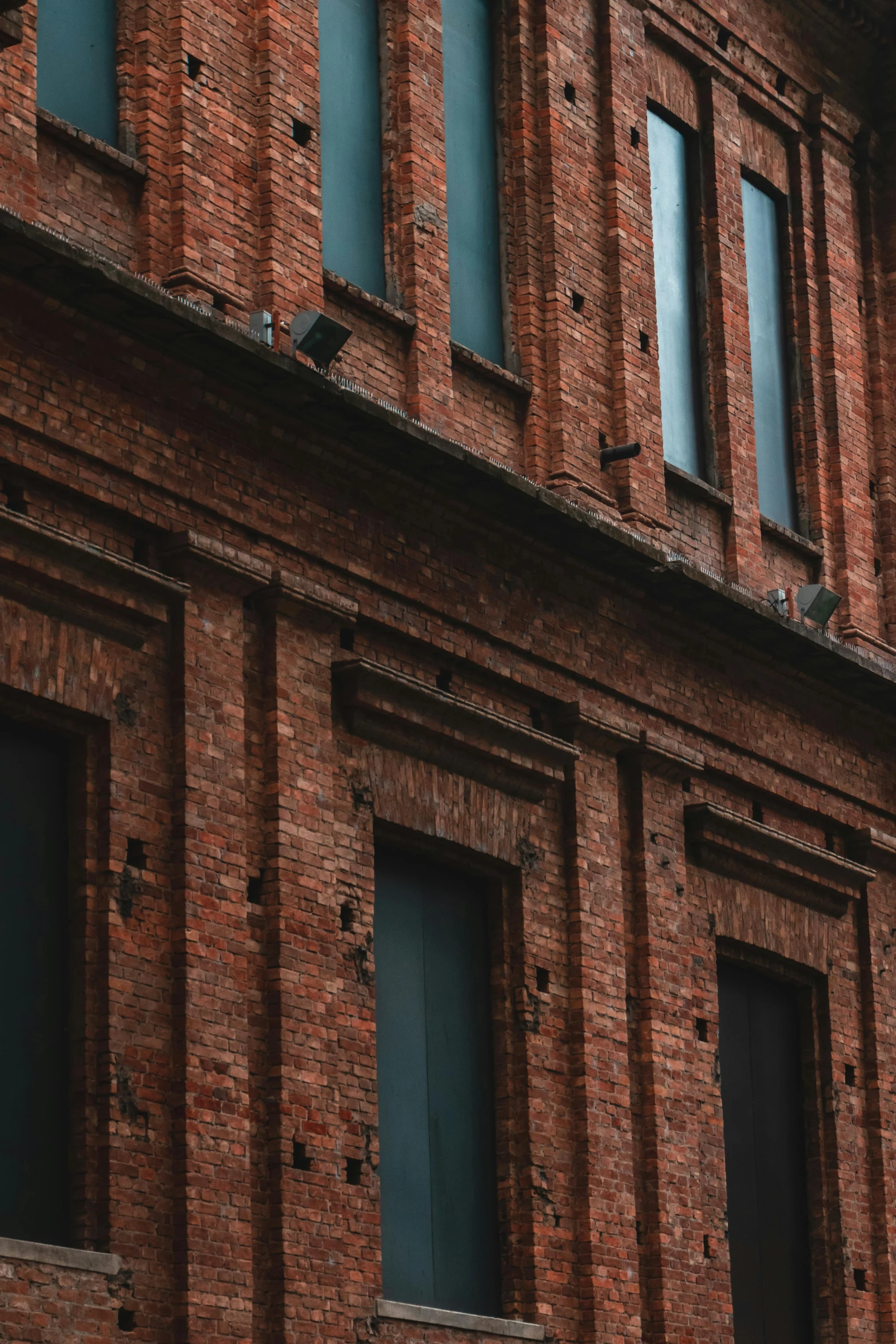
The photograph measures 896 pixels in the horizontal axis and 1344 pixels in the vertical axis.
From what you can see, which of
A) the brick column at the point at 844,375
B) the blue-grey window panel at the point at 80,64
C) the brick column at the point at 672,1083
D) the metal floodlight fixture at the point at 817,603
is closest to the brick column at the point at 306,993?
the blue-grey window panel at the point at 80,64

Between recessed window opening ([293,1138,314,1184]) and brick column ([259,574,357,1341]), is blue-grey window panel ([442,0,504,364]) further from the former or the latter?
recessed window opening ([293,1138,314,1184])

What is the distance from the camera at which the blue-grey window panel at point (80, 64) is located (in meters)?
16.0

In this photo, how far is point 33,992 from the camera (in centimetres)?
1435

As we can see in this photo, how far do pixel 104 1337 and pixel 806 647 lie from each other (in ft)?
29.7

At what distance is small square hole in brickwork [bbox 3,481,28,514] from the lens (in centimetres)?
1477

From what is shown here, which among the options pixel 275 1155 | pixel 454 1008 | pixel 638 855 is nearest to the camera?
pixel 275 1155

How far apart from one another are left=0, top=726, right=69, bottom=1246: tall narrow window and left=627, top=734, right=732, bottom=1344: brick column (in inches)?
212

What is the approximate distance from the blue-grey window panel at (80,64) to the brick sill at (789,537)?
744cm

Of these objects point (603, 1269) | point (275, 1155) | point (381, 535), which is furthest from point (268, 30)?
point (603, 1269)

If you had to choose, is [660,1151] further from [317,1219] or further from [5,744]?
[5,744]

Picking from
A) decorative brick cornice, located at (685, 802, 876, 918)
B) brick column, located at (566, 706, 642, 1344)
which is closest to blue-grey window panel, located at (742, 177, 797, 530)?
decorative brick cornice, located at (685, 802, 876, 918)

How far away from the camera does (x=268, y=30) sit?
57.3 ft

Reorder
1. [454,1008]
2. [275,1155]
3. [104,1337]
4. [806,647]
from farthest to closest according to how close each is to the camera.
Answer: [806,647]
[454,1008]
[275,1155]
[104,1337]

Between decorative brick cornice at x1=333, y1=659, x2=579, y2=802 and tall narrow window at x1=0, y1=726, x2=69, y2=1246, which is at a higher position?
decorative brick cornice at x1=333, y1=659, x2=579, y2=802
